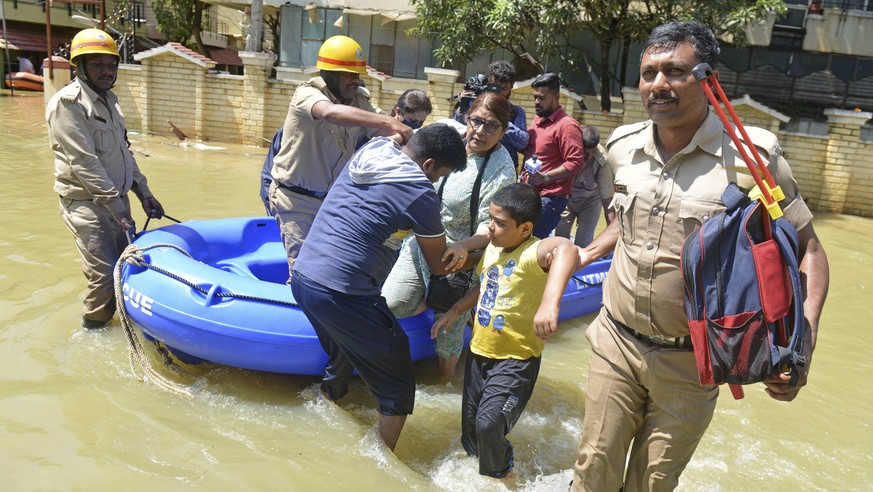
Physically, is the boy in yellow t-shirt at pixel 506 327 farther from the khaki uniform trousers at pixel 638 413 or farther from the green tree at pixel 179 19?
the green tree at pixel 179 19

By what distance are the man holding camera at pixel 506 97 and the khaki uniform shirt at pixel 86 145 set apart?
2256 mm

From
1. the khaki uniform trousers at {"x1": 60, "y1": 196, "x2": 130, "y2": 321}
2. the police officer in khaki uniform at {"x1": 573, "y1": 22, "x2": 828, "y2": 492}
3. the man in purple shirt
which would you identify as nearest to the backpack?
the police officer in khaki uniform at {"x1": 573, "y1": 22, "x2": 828, "y2": 492}

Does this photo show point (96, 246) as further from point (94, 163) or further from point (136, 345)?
point (136, 345)

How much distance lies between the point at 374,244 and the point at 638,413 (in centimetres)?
132

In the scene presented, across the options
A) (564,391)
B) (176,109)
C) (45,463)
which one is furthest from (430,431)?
(176,109)

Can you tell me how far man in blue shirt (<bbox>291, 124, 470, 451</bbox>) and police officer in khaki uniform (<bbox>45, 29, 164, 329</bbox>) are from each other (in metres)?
1.86

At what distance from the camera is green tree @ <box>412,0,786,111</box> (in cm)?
1159

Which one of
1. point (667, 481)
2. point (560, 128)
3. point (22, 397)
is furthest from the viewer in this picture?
point (560, 128)

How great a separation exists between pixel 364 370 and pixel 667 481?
4.71 ft

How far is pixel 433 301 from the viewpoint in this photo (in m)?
3.98

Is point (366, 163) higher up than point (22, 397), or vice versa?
point (366, 163)

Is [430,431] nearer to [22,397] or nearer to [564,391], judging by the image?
[564,391]

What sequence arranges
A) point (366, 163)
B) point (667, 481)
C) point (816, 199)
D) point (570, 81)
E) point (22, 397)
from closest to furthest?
1. point (667, 481)
2. point (366, 163)
3. point (22, 397)
4. point (816, 199)
5. point (570, 81)

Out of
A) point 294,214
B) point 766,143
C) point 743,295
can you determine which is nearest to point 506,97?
point 294,214
